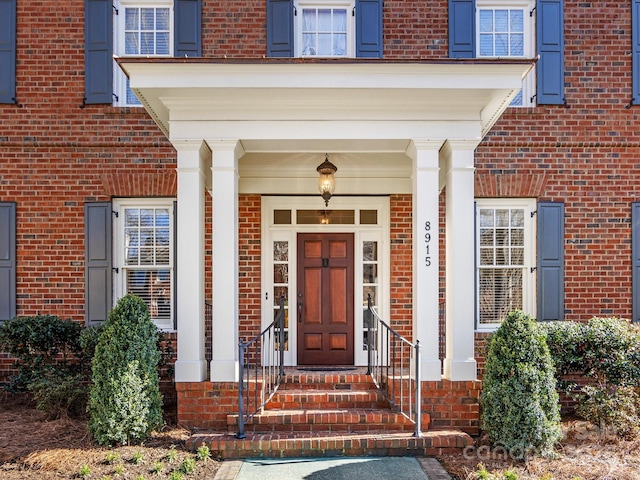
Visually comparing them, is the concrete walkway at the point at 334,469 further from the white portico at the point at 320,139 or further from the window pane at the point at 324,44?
the window pane at the point at 324,44

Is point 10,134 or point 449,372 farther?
point 10,134

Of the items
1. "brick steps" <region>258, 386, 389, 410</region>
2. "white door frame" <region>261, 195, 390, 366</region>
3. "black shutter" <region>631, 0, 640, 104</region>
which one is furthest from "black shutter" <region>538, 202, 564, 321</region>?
"brick steps" <region>258, 386, 389, 410</region>

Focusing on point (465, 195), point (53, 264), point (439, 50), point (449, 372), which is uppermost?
point (439, 50)

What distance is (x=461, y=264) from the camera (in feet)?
18.0

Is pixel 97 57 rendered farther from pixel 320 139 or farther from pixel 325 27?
pixel 320 139

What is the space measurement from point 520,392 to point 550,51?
194 inches

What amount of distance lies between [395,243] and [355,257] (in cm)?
59

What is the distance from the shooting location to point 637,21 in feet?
24.3

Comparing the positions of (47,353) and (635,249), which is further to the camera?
(635,249)

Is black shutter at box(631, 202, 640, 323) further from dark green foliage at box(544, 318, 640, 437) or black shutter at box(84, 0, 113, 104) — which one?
black shutter at box(84, 0, 113, 104)

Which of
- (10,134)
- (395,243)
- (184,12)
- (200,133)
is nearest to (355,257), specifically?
(395,243)

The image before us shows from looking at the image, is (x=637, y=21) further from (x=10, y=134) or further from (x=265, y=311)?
(x=10, y=134)

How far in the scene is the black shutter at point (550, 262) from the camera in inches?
288

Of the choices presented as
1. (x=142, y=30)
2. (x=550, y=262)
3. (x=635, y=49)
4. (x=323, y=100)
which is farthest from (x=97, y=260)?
(x=635, y=49)
